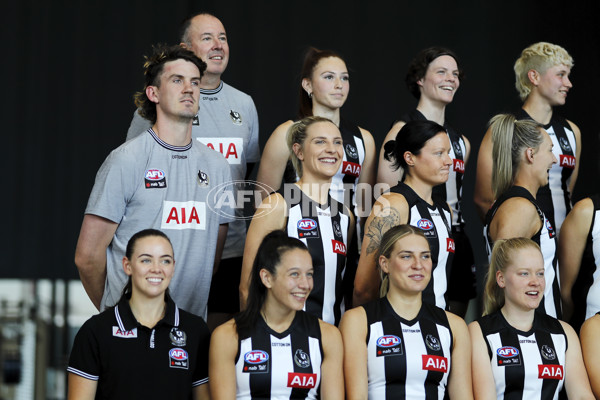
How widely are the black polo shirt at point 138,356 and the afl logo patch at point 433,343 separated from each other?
77 cm

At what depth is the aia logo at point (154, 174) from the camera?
126 inches

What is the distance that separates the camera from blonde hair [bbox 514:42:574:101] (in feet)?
13.5

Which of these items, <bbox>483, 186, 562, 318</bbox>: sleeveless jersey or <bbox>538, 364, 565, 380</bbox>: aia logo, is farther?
<bbox>483, 186, 562, 318</bbox>: sleeveless jersey

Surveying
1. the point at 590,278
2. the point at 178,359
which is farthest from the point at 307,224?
the point at 590,278

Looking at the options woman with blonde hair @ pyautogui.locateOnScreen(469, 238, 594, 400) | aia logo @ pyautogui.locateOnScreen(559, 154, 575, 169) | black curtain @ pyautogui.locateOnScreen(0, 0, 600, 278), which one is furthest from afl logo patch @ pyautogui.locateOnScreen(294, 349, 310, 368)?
black curtain @ pyautogui.locateOnScreen(0, 0, 600, 278)

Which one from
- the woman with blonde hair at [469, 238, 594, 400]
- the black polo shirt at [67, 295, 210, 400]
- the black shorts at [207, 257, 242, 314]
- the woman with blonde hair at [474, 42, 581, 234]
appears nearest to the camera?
the black polo shirt at [67, 295, 210, 400]

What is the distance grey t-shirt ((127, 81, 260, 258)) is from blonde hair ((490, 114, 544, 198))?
3.39ft

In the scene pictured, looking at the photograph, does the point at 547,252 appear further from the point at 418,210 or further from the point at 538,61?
the point at 538,61

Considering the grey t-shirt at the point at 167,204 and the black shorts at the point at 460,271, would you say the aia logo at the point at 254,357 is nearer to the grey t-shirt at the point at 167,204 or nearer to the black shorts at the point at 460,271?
the grey t-shirt at the point at 167,204

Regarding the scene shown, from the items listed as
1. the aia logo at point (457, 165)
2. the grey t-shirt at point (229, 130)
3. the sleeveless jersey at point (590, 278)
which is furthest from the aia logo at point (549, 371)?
the grey t-shirt at point (229, 130)

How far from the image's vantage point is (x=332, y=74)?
3840 millimetres

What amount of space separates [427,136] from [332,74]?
602 millimetres

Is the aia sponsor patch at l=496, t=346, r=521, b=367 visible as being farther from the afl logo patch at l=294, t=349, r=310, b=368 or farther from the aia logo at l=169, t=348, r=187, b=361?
the aia logo at l=169, t=348, r=187, b=361

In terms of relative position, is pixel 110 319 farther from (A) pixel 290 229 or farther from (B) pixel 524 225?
(B) pixel 524 225
